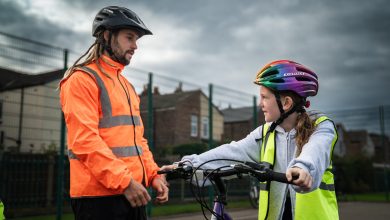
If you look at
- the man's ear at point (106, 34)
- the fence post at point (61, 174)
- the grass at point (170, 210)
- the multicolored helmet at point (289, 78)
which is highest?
the man's ear at point (106, 34)

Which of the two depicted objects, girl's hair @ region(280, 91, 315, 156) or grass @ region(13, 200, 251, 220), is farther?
grass @ region(13, 200, 251, 220)

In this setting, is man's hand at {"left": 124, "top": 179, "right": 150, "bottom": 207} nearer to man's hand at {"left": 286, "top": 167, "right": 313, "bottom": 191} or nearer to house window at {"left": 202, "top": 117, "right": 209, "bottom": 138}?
man's hand at {"left": 286, "top": 167, "right": 313, "bottom": 191}

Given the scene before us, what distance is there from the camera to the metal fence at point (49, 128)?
31.7 ft

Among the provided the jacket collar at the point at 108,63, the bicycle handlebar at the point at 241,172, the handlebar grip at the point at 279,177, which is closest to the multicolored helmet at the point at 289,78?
the bicycle handlebar at the point at 241,172

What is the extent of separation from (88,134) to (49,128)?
811cm

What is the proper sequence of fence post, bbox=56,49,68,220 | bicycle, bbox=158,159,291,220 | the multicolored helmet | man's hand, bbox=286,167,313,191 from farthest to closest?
fence post, bbox=56,49,68,220
the multicolored helmet
bicycle, bbox=158,159,291,220
man's hand, bbox=286,167,313,191

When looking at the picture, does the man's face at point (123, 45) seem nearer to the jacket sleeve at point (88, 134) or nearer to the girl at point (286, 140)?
the jacket sleeve at point (88, 134)

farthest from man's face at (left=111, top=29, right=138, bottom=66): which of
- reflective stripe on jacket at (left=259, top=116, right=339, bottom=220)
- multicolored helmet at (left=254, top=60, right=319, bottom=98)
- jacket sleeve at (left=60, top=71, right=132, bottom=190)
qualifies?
reflective stripe on jacket at (left=259, top=116, right=339, bottom=220)

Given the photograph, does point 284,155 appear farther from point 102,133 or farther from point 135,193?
point 102,133

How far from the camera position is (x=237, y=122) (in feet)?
48.7

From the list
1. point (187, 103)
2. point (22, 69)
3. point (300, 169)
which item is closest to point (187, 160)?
point (300, 169)

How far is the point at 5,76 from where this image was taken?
411 inches

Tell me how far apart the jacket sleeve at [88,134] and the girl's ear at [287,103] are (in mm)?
1261

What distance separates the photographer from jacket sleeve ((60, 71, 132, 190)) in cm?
258
